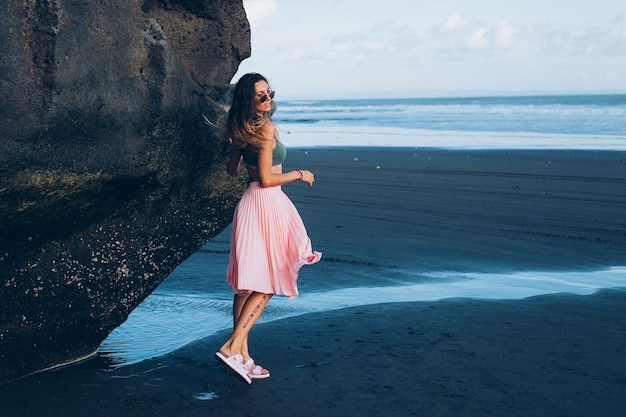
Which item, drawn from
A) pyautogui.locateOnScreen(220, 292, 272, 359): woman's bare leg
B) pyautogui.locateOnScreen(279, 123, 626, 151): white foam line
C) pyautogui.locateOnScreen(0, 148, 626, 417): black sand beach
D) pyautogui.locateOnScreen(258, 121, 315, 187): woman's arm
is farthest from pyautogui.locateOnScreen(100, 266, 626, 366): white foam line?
pyautogui.locateOnScreen(279, 123, 626, 151): white foam line

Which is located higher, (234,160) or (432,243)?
(234,160)

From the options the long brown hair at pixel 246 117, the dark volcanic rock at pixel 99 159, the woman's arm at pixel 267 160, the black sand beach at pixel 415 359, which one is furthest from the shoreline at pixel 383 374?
the long brown hair at pixel 246 117

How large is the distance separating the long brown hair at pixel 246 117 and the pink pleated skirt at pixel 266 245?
27 centimetres

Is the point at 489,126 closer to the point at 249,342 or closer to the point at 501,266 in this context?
the point at 501,266

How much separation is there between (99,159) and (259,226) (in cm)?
96

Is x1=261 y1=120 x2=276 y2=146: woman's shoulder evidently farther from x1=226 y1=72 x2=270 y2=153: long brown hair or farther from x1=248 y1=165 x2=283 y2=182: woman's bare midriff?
x1=248 y1=165 x2=283 y2=182: woman's bare midriff

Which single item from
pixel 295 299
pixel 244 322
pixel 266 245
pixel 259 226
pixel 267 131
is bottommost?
pixel 295 299

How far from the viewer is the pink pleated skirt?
4.62 metres

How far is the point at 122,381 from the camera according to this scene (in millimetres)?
4531

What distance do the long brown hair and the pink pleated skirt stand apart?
0.27 m

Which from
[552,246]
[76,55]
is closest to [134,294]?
[76,55]

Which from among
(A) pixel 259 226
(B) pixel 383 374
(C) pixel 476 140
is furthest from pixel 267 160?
(C) pixel 476 140

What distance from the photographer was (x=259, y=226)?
4652mm

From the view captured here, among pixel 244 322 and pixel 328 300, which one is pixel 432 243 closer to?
pixel 328 300
